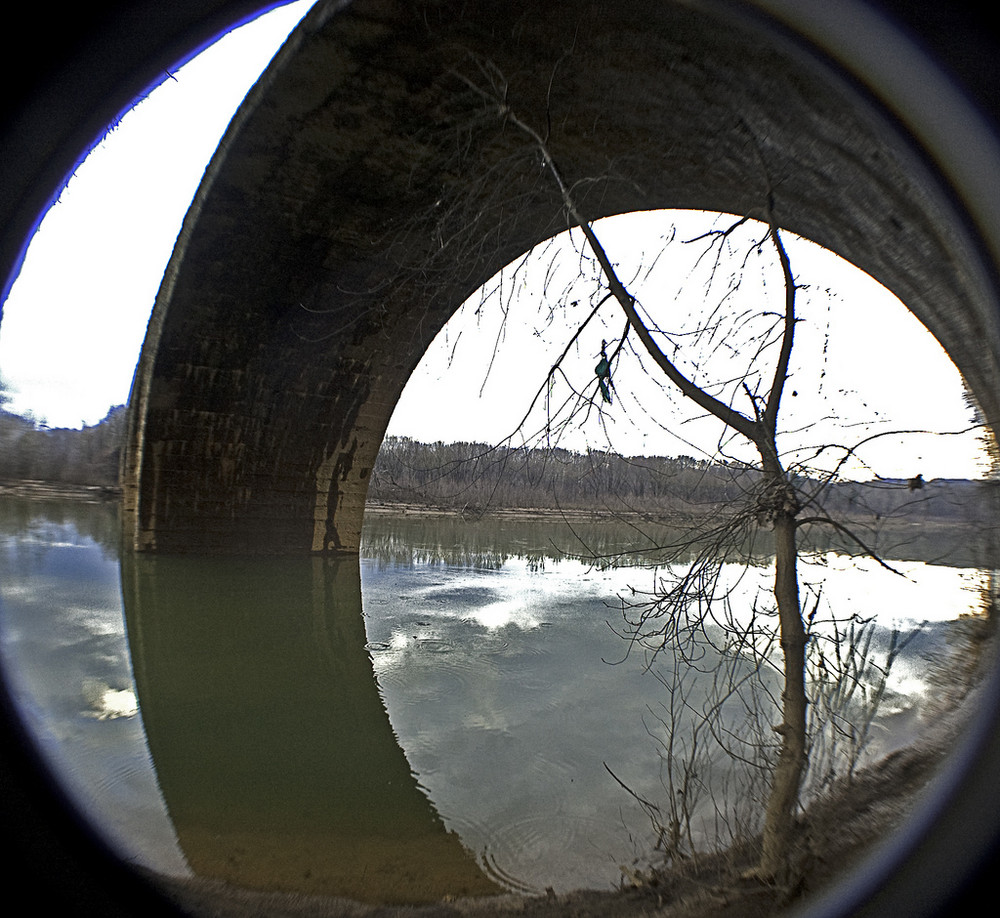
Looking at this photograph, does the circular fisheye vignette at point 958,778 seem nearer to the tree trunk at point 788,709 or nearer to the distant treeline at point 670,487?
the tree trunk at point 788,709

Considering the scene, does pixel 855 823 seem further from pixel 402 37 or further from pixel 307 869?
pixel 402 37

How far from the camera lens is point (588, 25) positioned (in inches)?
188

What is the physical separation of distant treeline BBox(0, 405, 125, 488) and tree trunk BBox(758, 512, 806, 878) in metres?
9.24

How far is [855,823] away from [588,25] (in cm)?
516

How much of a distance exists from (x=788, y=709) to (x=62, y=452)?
13.5 meters

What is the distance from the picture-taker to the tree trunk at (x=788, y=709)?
1958 mm

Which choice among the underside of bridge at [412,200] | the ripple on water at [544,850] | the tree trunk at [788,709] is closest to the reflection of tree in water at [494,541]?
the tree trunk at [788,709]

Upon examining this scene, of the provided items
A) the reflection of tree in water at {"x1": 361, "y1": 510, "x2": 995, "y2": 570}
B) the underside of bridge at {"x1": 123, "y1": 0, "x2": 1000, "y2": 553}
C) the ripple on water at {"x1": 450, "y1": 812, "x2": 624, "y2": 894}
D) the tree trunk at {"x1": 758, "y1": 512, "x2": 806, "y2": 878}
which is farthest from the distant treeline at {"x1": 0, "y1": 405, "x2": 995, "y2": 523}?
the ripple on water at {"x1": 450, "y1": 812, "x2": 624, "y2": 894}

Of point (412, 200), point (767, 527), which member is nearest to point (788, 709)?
point (767, 527)

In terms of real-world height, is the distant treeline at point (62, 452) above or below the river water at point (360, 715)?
above

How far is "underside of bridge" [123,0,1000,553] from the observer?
4.03 m

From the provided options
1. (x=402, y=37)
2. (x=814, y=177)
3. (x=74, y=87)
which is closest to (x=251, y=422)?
(x=402, y=37)

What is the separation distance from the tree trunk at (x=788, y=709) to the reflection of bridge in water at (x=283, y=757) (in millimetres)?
1129

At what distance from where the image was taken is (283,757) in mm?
3717
